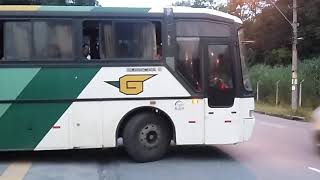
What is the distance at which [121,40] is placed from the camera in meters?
12.1

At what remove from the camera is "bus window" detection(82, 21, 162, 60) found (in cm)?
1206

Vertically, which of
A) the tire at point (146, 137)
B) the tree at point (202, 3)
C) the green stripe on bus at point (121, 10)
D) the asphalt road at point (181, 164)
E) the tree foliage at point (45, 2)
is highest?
the tree at point (202, 3)

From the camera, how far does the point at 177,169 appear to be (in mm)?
11234

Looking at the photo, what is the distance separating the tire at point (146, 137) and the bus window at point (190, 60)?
3.37ft

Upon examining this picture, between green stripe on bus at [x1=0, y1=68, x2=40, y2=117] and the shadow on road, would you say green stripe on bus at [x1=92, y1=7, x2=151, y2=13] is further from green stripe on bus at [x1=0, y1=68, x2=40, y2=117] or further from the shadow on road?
the shadow on road

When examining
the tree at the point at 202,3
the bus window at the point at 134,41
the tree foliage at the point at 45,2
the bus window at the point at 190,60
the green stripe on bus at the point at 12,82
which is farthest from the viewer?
the tree at the point at 202,3

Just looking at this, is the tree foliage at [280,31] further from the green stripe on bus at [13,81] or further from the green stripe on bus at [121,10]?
the green stripe on bus at [13,81]

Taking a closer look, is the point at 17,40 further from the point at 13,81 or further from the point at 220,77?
the point at 220,77

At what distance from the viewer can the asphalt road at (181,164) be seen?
10523mm

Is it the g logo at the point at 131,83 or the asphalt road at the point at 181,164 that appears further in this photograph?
the g logo at the point at 131,83

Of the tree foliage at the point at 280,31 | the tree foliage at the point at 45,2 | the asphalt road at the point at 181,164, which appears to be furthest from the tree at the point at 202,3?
the asphalt road at the point at 181,164

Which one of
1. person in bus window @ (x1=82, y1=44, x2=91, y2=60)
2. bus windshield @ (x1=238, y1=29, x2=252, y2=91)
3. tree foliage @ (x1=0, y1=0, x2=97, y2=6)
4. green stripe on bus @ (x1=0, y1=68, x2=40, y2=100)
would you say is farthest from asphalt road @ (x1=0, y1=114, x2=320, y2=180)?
tree foliage @ (x1=0, y1=0, x2=97, y2=6)

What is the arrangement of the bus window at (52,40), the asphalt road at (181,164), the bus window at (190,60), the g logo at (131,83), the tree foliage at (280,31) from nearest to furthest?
1. the asphalt road at (181,164)
2. the bus window at (52,40)
3. the g logo at (131,83)
4. the bus window at (190,60)
5. the tree foliage at (280,31)

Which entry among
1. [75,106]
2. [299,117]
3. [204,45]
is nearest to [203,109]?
[204,45]
